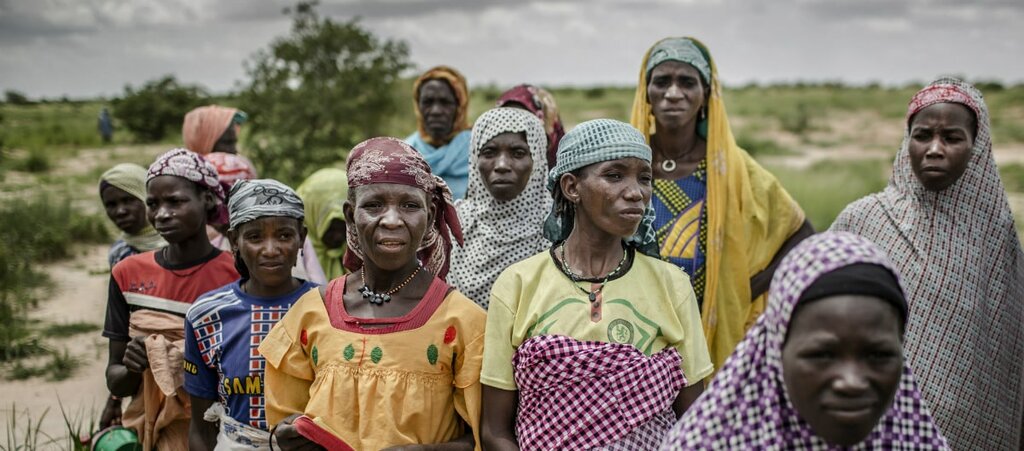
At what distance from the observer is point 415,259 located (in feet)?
9.14

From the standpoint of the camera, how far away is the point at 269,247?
300 cm

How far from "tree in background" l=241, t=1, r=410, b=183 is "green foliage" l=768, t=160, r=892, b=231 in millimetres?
5483

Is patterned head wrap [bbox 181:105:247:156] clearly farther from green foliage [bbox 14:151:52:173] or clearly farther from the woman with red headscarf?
green foliage [bbox 14:151:52:173]

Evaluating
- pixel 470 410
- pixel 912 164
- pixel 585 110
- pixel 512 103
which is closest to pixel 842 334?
pixel 470 410

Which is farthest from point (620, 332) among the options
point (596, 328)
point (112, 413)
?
point (112, 413)

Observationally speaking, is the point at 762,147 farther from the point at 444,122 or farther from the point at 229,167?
the point at 229,167

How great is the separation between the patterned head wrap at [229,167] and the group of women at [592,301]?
2.27 feet

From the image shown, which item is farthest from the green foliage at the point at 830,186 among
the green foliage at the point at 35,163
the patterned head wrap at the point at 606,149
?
the green foliage at the point at 35,163

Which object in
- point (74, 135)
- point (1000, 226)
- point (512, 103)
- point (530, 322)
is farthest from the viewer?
point (74, 135)

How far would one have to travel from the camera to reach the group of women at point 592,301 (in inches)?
70.1

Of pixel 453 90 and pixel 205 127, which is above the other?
pixel 453 90

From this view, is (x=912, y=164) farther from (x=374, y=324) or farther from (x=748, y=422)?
(x=374, y=324)

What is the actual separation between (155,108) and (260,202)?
23.1 metres

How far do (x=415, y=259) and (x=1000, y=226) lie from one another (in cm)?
242
